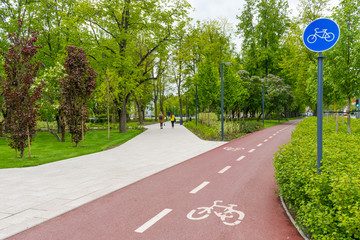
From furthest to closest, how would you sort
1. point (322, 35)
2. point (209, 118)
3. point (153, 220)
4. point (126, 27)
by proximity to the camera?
point (209, 118), point (126, 27), point (153, 220), point (322, 35)

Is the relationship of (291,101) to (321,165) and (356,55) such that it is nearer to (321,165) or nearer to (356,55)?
(356,55)

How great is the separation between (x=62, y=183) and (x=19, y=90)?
5017mm

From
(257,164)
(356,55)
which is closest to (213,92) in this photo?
(356,55)

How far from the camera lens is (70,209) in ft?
16.2

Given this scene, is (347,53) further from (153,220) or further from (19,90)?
(19,90)

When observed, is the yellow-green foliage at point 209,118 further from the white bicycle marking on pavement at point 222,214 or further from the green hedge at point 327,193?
the green hedge at point 327,193

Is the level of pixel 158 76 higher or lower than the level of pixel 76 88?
higher

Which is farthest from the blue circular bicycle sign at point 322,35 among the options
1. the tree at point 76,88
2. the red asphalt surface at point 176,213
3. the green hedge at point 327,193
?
the tree at point 76,88

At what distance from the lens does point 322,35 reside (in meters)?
4.10

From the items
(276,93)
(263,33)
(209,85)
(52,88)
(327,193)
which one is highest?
(263,33)

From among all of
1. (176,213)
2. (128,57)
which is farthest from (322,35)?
(128,57)

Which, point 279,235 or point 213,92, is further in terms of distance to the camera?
point 213,92

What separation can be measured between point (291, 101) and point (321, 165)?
129 feet

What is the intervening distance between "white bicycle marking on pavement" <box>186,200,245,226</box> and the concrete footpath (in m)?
2.40
